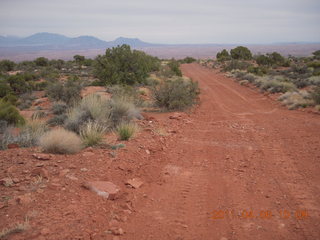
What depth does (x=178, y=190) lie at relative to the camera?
16.8 feet

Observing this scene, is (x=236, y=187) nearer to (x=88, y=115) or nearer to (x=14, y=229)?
(x=14, y=229)

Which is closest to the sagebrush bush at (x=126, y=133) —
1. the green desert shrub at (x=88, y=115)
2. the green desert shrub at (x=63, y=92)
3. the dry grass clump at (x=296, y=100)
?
the green desert shrub at (x=88, y=115)

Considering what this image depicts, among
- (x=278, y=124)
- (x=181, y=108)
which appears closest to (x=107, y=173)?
(x=278, y=124)

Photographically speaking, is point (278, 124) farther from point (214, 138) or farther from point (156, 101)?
point (156, 101)

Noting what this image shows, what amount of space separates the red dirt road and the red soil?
0.05ft

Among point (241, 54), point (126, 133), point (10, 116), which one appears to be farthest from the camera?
point (241, 54)

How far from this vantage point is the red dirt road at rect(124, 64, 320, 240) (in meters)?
3.89

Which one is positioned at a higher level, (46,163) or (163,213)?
(46,163)

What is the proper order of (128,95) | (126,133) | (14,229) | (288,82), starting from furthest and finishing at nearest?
(288,82) < (128,95) < (126,133) < (14,229)

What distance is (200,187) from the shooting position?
17.1ft

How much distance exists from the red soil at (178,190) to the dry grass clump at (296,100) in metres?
4.64

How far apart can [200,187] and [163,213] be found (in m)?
1.14

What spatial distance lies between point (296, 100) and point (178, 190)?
10467 millimetres

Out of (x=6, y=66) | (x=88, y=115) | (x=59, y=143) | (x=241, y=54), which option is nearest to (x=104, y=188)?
(x=59, y=143)
